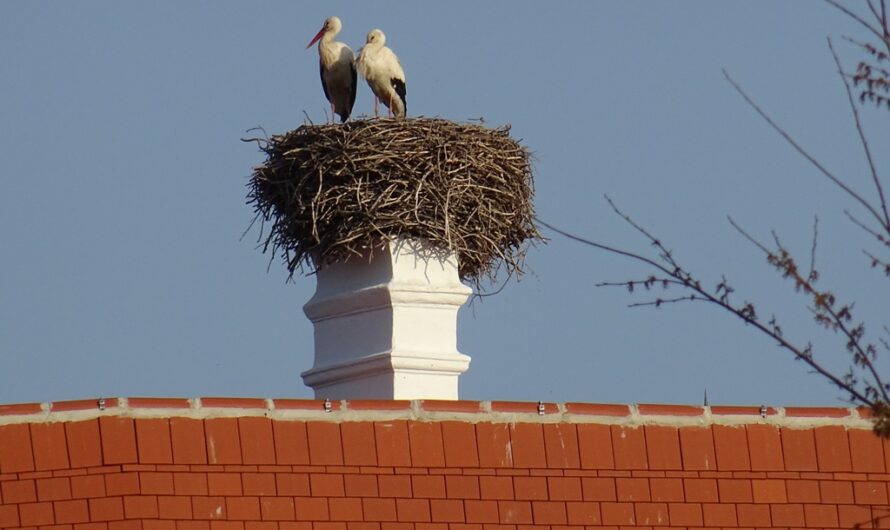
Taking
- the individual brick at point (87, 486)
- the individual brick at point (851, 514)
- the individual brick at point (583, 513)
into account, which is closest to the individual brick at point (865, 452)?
the individual brick at point (851, 514)

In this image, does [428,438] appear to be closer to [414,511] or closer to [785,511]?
[414,511]

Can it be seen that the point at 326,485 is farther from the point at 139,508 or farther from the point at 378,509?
the point at 139,508

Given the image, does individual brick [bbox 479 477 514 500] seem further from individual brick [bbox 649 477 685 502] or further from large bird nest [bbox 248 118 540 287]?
large bird nest [bbox 248 118 540 287]

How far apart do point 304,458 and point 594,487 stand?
132cm

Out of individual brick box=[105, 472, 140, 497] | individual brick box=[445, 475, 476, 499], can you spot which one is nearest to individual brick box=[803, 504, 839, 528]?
individual brick box=[445, 475, 476, 499]

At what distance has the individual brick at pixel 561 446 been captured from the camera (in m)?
7.82

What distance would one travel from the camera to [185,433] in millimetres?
7488

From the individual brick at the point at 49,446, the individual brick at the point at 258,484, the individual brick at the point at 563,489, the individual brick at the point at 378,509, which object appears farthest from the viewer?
the individual brick at the point at 563,489

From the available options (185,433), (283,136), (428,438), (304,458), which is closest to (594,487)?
(428,438)

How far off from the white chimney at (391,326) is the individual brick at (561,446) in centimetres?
169

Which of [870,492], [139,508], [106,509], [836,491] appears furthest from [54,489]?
[870,492]

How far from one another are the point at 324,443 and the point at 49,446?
1.18 m

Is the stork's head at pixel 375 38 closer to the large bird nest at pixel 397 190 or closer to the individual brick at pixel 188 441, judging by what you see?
the large bird nest at pixel 397 190

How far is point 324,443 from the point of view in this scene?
7.62 m
